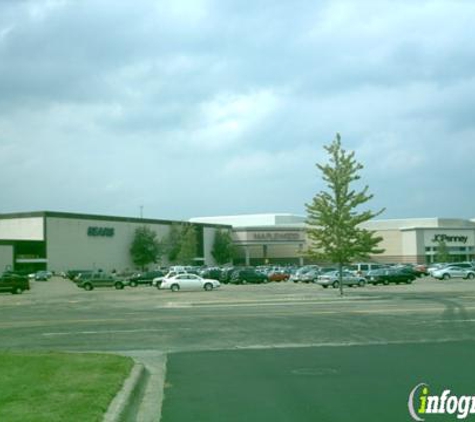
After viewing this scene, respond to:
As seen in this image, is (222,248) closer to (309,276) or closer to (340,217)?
(309,276)

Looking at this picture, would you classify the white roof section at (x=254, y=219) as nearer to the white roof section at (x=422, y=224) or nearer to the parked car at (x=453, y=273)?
the white roof section at (x=422, y=224)

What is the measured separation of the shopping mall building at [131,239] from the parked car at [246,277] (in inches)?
247

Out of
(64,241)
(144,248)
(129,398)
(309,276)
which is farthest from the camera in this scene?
(144,248)

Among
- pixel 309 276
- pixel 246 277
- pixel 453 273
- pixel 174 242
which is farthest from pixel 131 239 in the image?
pixel 453 273

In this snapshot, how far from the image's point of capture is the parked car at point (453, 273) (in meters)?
71.6

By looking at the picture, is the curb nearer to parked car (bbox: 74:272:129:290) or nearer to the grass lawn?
the grass lawn

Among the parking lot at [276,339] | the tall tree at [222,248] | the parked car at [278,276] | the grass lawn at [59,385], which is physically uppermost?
the tall tree at [222,248]

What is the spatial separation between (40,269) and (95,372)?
8866cm

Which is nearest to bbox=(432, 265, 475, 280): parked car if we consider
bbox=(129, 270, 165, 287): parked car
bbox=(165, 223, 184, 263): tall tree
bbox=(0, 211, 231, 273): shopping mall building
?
bbox=(129, 270, 165, 287): parked car

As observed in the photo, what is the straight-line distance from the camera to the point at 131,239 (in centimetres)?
11250

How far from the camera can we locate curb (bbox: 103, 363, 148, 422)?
29.4 feet

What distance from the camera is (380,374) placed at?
470 inches

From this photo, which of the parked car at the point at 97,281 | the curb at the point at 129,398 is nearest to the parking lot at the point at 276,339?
the curb at the point at 129,398

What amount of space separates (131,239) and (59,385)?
102785mm
